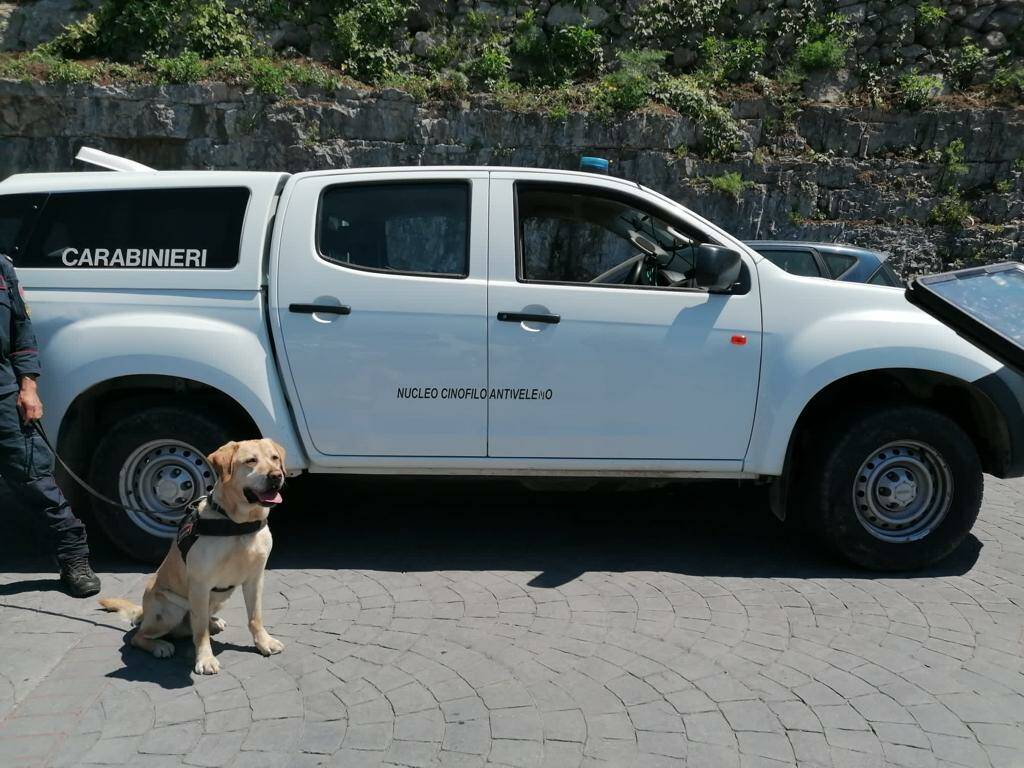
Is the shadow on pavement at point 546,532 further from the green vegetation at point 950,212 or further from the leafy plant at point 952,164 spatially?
the leafy plant at point 952,164

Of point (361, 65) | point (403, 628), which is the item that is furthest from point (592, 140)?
point (403, 628)

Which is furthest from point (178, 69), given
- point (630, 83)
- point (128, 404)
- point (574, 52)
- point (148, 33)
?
point (128, 404)

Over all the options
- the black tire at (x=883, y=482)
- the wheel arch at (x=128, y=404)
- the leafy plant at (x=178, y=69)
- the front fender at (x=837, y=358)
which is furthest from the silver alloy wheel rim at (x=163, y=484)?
the leafy plant at (x=178, y=69)

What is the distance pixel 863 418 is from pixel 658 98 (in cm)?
972

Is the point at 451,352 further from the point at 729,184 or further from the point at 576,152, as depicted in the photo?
the point at 729,184

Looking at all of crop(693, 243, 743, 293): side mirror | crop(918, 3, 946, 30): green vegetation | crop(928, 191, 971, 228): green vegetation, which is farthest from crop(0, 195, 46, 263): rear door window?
crop(918, 3, 946, 30): green vegetation

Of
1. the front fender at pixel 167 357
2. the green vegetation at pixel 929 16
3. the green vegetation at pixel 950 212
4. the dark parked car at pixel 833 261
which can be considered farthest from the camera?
the green vegetation at pixel 929 16

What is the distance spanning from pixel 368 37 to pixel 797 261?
328 inches

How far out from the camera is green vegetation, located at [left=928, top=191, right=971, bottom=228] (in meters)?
13.0

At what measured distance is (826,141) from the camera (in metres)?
13.5

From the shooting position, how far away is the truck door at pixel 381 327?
4.66 meters

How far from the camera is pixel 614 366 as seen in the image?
468 centimetres

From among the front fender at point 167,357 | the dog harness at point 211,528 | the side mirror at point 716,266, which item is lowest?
the dog harness at point 211,528

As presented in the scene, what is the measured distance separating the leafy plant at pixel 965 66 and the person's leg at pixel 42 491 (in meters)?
14.5
